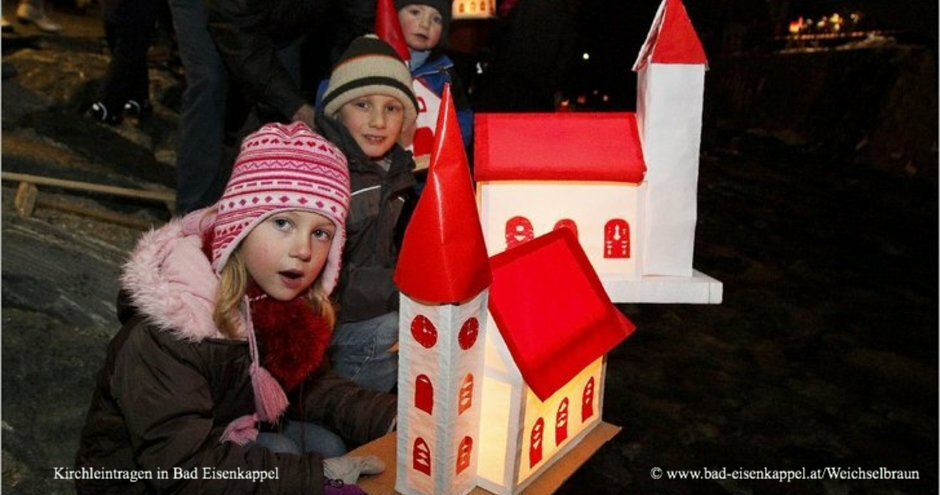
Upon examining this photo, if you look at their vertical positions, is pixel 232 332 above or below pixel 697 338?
above

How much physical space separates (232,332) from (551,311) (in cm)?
72

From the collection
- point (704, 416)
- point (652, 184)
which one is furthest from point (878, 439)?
point (652, 184)

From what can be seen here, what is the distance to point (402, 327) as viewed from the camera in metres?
1.41

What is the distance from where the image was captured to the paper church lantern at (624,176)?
2.05 metres

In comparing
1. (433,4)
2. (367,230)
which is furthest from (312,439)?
(433,4)

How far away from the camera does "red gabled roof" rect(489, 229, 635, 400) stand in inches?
57.7

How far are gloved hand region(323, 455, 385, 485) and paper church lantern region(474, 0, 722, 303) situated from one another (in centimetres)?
78

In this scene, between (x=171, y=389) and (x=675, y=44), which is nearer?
(x=171, y=389)

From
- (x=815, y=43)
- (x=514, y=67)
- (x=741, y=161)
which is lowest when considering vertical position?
(x=741, y=161)

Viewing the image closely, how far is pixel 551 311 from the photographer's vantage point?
1575 millimetres

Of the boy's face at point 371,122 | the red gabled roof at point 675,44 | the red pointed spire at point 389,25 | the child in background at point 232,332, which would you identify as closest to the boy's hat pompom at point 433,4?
the red pointed spire at point 389,25

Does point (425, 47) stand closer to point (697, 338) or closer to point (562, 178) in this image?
point (562, 178)

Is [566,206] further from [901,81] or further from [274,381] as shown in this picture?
[901,81]

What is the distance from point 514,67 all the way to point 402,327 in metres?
2.33
